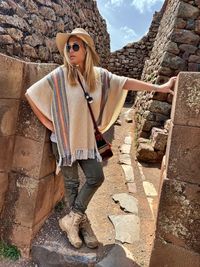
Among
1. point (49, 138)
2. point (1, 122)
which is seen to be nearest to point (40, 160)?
point (49, 138)

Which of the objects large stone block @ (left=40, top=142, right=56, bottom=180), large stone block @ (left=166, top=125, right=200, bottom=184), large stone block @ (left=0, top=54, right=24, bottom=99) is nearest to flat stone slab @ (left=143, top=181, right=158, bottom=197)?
large stone block @ (left=40, top=142, right=56, bottom=180)

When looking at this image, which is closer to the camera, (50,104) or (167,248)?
(167,248)

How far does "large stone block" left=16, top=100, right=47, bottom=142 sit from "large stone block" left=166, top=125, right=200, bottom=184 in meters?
1.17

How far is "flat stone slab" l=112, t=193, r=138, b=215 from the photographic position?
139 inches

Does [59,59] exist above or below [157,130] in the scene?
above

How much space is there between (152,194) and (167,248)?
1945mm

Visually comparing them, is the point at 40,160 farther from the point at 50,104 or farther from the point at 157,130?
the point at 157,130

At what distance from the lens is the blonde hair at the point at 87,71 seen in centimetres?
230

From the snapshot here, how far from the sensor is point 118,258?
2.46m

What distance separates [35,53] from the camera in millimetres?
4824

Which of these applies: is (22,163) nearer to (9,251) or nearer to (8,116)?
(8,116)

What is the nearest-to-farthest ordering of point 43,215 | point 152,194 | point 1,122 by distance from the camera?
point 1,122 < point 43,215 < point 152,194

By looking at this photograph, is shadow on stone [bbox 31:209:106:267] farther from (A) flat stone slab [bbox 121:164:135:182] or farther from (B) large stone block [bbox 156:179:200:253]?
(A) flat stone slab [bbox 121:164:135:182]

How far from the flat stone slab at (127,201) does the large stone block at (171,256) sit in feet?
4.00
